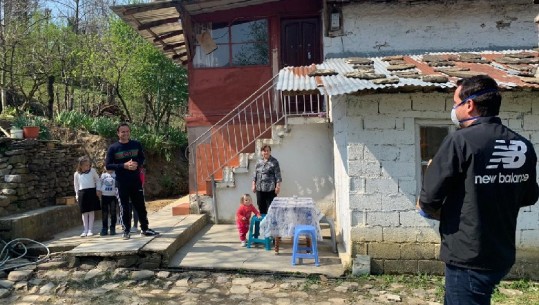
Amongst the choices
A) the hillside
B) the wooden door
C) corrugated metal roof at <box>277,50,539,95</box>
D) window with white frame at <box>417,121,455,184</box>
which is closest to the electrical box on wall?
corrugated metal roof at <box>277,50,539,95</box>

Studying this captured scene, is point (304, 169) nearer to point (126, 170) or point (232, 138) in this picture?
point (232, 138)

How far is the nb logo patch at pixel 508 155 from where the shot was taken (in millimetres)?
2287

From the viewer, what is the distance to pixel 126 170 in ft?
21.1

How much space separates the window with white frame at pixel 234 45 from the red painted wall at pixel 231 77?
146mm

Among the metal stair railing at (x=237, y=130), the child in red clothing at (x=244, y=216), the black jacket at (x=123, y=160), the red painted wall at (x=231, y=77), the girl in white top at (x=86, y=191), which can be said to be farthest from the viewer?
the red painted wall at (x=231, y=77)

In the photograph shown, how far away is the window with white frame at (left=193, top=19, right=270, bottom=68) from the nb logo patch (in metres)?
8.14

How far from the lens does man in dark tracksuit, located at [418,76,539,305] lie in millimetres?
2277

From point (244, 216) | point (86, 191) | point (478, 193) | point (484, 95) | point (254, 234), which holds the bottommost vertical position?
point (254, 234)

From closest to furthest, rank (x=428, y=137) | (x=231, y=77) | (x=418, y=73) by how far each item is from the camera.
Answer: (x=418, y=73) < (x=428, y=137) < (x=231, y=77)

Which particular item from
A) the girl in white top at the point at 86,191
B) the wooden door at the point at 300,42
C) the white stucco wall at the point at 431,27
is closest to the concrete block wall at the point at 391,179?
the white stucco wall at the point at 431,27

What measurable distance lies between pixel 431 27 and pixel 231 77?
14.3 feet

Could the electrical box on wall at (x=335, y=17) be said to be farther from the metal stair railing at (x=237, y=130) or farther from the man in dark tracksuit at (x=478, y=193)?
the man in dark tracksuit at (x=478, y=193)

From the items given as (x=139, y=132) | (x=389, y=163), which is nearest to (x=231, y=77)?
(x=389, y=163)

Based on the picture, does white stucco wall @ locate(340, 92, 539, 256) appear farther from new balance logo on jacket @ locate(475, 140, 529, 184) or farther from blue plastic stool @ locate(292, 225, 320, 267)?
new balance logo on jacket @ locate(475, 140, 529, 184)
